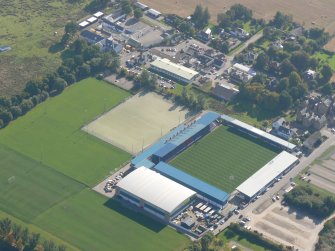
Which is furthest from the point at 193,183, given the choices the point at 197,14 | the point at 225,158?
the point at 197,14

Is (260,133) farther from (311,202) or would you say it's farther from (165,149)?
(311,202)

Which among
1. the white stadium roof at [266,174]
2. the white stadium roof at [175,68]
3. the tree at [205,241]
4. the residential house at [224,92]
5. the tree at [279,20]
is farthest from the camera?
the tree at [279,20]

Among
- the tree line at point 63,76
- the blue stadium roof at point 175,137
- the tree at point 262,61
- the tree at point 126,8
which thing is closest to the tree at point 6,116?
the tree line at point 63,76

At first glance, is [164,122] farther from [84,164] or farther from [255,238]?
[255,238]

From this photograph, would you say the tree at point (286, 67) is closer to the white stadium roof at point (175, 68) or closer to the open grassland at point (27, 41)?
the white stadium roof at point (175, 68)

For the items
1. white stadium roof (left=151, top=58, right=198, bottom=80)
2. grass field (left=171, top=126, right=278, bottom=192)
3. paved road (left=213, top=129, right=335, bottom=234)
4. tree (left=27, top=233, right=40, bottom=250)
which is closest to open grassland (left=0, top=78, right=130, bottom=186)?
white stadium roof (left=151, top=58, right=198, bottom=80)

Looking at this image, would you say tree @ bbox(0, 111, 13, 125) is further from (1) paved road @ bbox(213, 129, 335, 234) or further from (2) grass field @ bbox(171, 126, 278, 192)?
(1) paved road @ bbox(213, 129, 335, 234)
